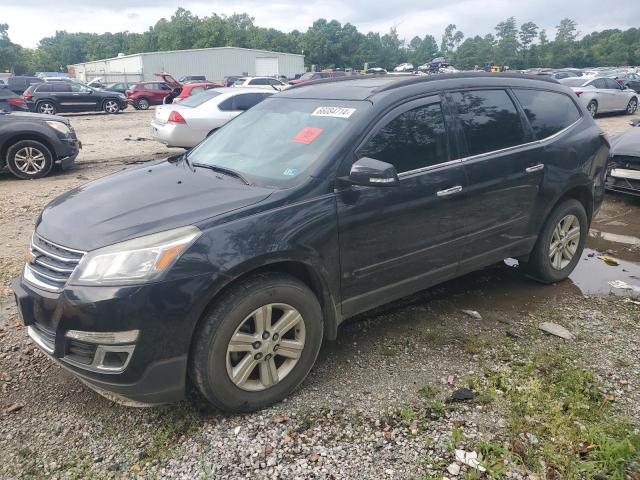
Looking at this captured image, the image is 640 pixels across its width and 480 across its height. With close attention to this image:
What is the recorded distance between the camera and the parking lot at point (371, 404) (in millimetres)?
2613

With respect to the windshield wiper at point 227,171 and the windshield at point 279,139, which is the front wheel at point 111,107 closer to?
the windshield at point 279,139

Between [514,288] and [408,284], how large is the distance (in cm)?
164

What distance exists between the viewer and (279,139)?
3.55 meters

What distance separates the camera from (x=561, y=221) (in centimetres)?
460

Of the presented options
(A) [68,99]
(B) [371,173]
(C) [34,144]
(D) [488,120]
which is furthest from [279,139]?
(A) [68,99]

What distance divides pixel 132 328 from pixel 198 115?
9.14 metres

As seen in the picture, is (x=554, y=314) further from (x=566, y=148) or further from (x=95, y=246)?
(x=95, y=246)

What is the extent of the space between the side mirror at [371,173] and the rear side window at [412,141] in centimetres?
18

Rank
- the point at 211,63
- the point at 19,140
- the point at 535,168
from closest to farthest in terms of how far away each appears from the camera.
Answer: the point at 535,168 < the point at 19,140 < the point at 211,63

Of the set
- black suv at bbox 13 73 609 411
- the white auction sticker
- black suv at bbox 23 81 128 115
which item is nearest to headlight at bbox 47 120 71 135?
black suv at bbox 13 73 609 411

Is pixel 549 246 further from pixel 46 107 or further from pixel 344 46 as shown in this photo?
pixel 344 46

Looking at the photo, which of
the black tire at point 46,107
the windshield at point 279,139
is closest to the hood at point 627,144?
the windshield at point 279,139

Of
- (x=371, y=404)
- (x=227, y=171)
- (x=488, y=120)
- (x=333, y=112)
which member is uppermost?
(x=333, y=112)

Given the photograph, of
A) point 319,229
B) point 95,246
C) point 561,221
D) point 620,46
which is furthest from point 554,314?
point 620,46
